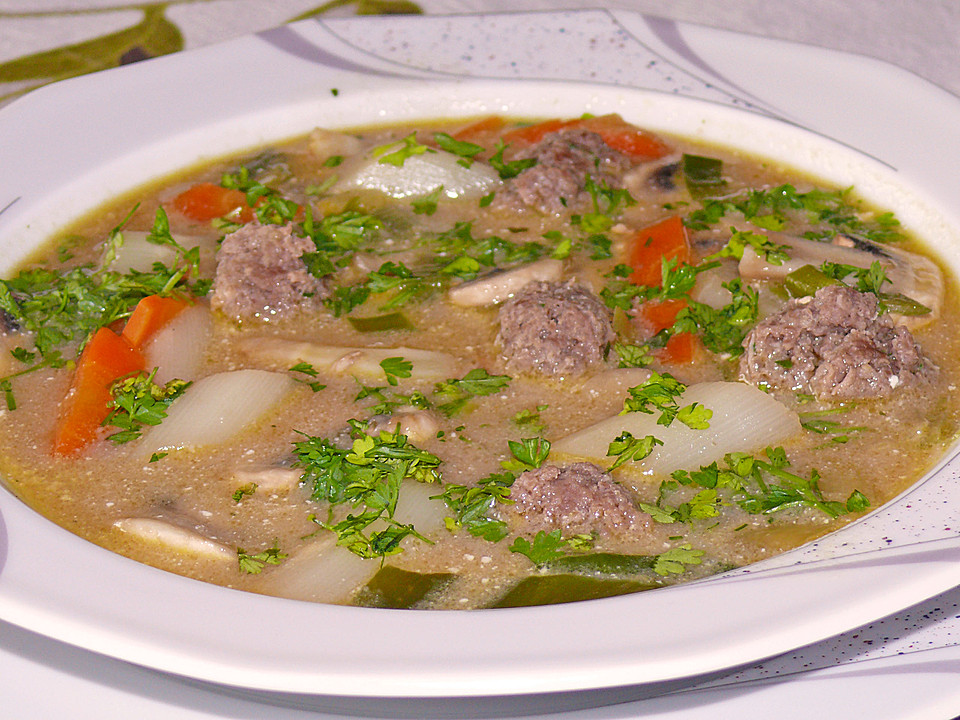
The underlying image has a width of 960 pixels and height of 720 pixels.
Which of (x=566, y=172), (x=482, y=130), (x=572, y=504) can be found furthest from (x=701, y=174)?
(x=572, y=504)

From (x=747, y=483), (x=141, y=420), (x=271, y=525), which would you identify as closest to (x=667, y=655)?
(x=747, y=483)

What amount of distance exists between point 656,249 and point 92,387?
225 centimetres

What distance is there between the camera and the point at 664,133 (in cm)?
535

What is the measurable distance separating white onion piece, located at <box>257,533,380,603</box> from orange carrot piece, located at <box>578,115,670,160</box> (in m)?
2.83

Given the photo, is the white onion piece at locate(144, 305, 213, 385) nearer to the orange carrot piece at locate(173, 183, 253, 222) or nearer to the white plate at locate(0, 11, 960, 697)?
the orange carrot piece at locate(173, 183, 253, 222)

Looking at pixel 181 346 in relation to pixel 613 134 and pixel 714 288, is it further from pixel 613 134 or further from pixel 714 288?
pixel 613 134

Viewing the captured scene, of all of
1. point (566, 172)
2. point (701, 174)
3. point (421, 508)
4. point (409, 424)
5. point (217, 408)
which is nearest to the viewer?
point (421, 508)

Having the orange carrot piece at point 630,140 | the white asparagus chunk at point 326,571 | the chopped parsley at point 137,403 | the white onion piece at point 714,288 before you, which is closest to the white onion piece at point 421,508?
the white asparagus chunk at point 326,571

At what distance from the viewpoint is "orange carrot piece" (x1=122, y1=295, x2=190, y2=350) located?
389cm

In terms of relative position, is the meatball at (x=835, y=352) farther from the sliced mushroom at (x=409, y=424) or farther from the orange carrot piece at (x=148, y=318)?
the orange carrot piece at (x=148, y=318)

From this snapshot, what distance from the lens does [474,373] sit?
384 centimetres

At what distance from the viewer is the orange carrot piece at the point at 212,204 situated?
4793mm

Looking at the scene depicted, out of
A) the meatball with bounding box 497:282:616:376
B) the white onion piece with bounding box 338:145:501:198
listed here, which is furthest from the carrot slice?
the meatball with bounding box 497:282:616:376

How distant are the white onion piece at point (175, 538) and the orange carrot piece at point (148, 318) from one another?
35.1 inches
